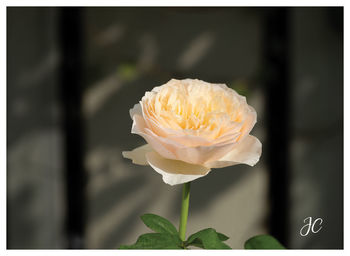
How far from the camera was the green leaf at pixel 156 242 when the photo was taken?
294mm

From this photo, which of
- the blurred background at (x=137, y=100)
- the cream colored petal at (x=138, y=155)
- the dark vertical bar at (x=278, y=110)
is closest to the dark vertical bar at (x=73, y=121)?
the blurred background at (x=137, y=100)

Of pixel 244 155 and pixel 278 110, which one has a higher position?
pixel 244 155

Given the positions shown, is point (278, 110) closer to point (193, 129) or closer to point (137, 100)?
point (137, 100)

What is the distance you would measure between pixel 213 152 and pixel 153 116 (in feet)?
0.21

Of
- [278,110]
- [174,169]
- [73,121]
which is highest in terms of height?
[174,169]

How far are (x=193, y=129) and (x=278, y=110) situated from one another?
4.65 feet

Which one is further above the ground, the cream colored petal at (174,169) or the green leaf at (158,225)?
the cream colored petal at (174,169)

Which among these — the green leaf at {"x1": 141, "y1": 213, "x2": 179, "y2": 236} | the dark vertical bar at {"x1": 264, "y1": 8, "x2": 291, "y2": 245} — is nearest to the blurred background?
the dark vertical bar at {"x1": 264, "y1": 8, "x2": 291, "y2": 245}

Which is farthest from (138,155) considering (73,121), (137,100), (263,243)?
(73,121)

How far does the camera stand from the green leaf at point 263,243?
321mm

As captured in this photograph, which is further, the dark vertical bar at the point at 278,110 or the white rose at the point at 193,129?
the dark vertical bar at the point at 278,110

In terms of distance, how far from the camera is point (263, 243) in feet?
1.07

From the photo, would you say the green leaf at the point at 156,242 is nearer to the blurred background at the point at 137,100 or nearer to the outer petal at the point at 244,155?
the outer petal at the point at 244,155

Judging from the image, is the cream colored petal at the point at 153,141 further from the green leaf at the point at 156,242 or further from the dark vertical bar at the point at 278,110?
the dark vertical bar at the point at 278,110
